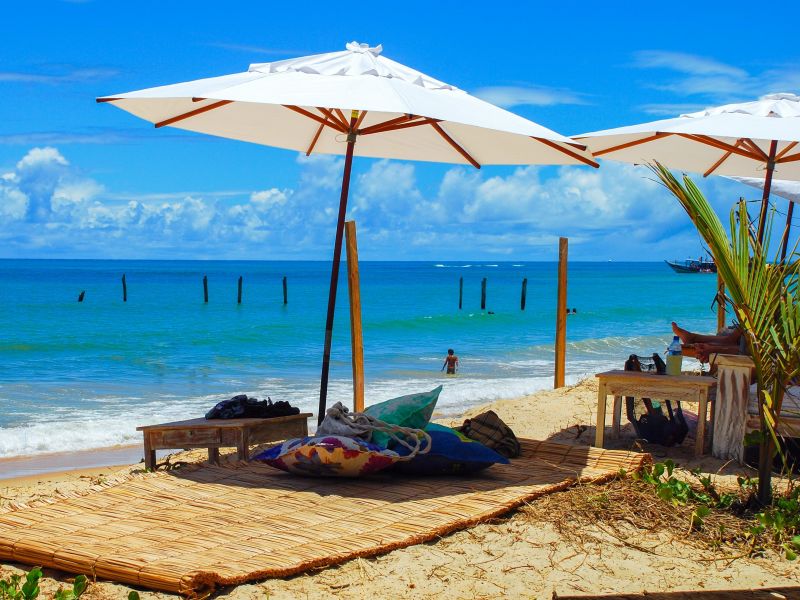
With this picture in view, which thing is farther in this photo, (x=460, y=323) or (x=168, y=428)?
(x=460, y=323)

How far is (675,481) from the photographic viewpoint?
4855 mm

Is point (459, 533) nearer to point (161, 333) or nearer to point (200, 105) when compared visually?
point (200, 105)

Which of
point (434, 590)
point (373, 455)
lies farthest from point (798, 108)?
point (434, 590)

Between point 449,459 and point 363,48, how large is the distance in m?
2.76

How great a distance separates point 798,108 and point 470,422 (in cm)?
351

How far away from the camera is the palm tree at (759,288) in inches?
163

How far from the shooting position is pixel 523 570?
3793mm

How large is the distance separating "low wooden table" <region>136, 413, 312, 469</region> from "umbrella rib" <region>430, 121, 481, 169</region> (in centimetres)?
248

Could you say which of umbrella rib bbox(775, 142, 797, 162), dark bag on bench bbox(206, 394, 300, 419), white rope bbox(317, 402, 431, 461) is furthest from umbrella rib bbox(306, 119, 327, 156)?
umbrella rib bbox(775, 142, 797, 162)

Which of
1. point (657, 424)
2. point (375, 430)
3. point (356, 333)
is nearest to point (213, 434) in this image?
point (375, 430)

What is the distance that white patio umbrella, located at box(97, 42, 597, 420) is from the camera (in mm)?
4922

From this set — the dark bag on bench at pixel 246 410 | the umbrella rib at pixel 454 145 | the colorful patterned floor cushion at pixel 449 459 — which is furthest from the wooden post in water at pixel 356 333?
the colorful patterned floor cushion at pixel 449 459

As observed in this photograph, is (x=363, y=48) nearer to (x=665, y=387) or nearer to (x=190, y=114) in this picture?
(x=190, y=114)

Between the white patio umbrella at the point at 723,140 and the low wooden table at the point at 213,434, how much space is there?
3420 millimetres
